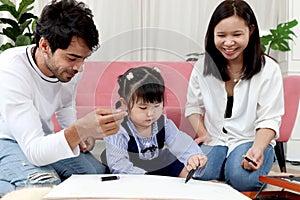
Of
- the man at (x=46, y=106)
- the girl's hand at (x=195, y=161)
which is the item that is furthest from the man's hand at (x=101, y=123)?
the girl's hand at (x=195, y=161)

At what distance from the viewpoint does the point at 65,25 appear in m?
1.20

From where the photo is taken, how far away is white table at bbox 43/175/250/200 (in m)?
0.71

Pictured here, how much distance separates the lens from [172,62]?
59.7 inches

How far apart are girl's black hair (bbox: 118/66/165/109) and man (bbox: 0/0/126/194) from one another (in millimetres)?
70

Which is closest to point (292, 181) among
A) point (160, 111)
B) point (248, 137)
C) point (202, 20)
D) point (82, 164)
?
point (160, 111)

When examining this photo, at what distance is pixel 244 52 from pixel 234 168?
38 cm

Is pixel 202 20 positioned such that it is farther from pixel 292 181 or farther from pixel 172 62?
pixel 292 181

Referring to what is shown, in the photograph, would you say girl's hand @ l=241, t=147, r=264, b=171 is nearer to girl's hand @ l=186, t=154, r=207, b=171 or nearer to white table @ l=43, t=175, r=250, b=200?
girl's hand @ l=186, t=154, r=207, b=171

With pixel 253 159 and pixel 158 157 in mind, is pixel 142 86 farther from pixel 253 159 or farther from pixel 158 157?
pixel 253 159

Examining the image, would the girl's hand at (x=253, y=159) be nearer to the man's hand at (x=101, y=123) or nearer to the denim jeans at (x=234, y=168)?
the denim jeans at (x=234, y=168)

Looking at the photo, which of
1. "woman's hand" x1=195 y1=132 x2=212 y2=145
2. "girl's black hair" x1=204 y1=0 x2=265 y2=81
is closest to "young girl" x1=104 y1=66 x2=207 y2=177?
"woman's hand" x1=195 y1=132 x2=212 y2=145

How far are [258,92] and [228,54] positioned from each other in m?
0.16

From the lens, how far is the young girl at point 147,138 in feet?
3.63

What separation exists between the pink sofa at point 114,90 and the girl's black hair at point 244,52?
112 millimetres
